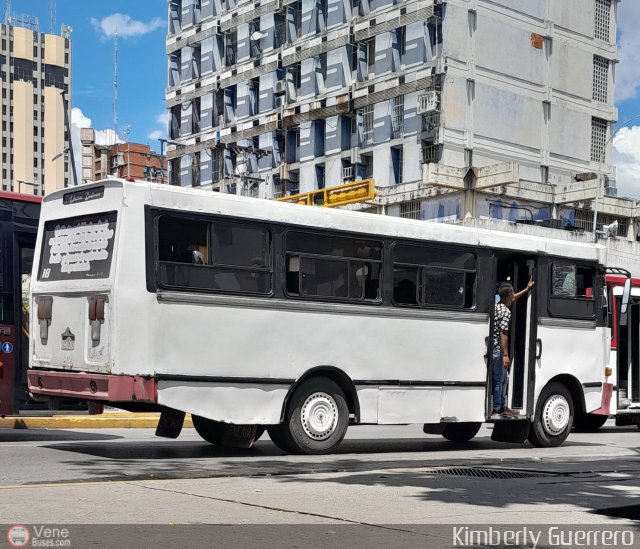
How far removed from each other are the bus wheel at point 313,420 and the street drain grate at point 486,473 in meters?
2.16

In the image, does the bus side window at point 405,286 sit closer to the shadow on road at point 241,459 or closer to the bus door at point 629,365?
the shadow on road at point 241,459

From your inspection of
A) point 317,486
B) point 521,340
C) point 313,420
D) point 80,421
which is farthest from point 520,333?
point 80,421

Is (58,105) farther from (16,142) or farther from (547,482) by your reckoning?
(547,482)

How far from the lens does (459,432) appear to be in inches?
668

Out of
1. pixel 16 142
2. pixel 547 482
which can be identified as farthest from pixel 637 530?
pixel 16 142

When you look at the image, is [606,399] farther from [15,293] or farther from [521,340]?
[15,293]

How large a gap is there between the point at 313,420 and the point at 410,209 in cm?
4224

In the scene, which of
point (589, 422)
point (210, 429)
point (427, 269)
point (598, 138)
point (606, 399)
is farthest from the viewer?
point (598, 138)

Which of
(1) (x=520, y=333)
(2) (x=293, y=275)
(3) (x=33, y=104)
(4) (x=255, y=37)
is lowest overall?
(1) (x=520, y=333)

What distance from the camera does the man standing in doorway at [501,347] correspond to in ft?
51.3

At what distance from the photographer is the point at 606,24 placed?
6488cm

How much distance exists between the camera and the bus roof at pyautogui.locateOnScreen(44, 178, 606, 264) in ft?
41.7

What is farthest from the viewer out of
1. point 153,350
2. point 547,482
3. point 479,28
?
point 479,28

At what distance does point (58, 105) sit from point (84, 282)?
6598 inches
